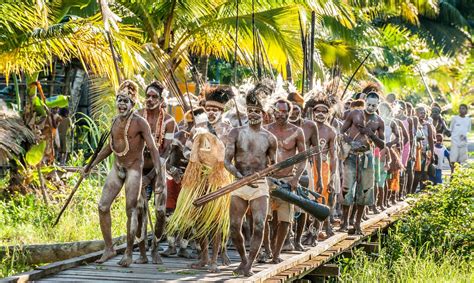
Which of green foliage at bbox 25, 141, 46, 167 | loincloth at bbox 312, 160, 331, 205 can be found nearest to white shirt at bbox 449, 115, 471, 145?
loincloth at bbox 312, 160, 331, 205

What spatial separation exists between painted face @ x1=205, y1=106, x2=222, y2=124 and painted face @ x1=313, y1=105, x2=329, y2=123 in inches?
80.2

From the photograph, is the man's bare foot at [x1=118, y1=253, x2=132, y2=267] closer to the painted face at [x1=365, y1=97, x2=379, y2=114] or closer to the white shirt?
the painted face at [x1=365, y1=97, x2=379, y2=114]

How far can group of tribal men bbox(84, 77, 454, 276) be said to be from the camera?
404 inches

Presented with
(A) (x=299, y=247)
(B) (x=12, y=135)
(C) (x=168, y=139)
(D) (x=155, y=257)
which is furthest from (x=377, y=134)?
(B) (x=12, y=135)

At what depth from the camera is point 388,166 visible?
17453mm

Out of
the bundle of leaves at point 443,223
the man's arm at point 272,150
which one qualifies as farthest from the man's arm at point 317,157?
the bundle of leaves at point 443,223

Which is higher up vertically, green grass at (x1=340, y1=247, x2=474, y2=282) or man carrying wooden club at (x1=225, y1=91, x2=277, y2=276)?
man carrying wooden club at (x1=225, y1=91, x2=277, y2=276)

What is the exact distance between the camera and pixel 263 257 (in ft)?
37.2

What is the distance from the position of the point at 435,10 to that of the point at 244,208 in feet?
69.8

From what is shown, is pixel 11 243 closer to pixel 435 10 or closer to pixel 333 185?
pixel 333 185

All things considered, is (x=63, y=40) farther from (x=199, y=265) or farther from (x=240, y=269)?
(x=240, y=269)

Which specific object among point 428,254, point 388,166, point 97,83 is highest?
point 97,83

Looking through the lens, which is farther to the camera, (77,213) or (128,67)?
(77,213)

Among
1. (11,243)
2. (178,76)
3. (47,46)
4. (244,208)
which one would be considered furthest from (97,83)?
(244,208)
